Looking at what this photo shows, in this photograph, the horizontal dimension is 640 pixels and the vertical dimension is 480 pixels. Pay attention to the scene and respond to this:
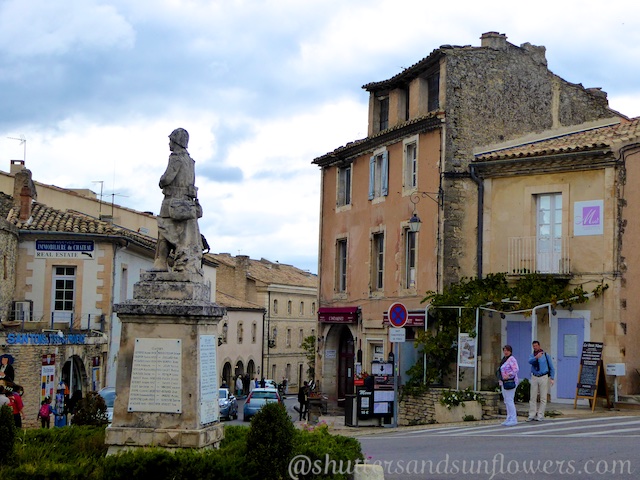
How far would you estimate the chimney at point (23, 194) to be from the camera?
34.0 meters

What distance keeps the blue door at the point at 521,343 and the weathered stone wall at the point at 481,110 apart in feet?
7.68

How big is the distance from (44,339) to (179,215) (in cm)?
1748

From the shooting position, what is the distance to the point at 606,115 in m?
31.7

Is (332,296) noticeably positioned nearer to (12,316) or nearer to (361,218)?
(361,218)

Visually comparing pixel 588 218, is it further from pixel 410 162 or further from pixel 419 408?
pixel 410 162

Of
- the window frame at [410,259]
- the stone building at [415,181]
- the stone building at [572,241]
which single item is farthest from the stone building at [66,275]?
the stone building at [572,241]

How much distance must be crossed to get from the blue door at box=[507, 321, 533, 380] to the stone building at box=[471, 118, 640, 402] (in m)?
0.03

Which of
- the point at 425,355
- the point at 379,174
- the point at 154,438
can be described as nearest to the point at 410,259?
the point at 379,174

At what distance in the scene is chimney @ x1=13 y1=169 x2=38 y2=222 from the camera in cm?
3403

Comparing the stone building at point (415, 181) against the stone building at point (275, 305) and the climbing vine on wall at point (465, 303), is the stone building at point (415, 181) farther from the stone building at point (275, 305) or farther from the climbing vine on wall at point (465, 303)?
the stone building at point (275, 305)

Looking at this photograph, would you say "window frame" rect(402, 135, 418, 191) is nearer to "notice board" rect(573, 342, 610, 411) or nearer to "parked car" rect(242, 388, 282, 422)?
"notice board" rect(573, 342, 610, 411)

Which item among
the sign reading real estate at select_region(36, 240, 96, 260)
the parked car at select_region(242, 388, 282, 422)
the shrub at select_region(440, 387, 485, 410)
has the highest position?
the sign reading real estate at select_region(36, 240, 96, 260)

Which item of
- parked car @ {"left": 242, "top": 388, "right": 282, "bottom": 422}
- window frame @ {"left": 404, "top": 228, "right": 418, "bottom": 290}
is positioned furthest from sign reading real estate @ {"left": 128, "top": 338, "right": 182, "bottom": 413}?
parked car @ {"left": 242, "top": 388, "right": 282, "bottom": 422}

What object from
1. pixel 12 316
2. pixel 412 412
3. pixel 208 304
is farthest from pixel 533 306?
pixel 12 316
